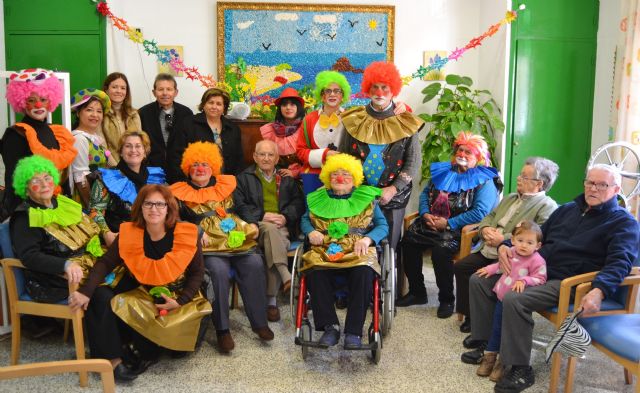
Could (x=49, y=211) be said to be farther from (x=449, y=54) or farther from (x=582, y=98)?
(x=582, y=98)

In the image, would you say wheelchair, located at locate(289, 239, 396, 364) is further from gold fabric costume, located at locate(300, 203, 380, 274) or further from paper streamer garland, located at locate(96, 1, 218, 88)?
paper streamer garland, located at locate(96, 1, 218, 88)

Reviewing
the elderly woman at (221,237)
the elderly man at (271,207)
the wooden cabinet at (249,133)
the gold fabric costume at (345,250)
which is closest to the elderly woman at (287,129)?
the elderly man at (271,207)

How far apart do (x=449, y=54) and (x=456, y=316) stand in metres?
2.70

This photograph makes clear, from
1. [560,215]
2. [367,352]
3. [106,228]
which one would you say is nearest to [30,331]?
[106,228]

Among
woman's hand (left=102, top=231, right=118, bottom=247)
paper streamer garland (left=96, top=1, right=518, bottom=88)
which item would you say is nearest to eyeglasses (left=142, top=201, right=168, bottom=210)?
woman's hand (left=102, top=231, right=118, bottom=247)

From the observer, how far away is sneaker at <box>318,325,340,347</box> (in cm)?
317

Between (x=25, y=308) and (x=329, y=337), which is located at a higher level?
(x=25, y=308)

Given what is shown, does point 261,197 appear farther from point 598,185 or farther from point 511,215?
point 598,185

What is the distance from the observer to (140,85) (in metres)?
5.60

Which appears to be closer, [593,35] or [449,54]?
[593,35]

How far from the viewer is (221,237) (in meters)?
3.59

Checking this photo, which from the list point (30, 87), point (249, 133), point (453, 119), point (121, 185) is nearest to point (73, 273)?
point (121, 185)

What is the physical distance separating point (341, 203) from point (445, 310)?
3.57 ft

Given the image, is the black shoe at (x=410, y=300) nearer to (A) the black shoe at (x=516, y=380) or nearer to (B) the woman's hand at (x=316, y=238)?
(B) the woman's hand at (x=316, y=238)
